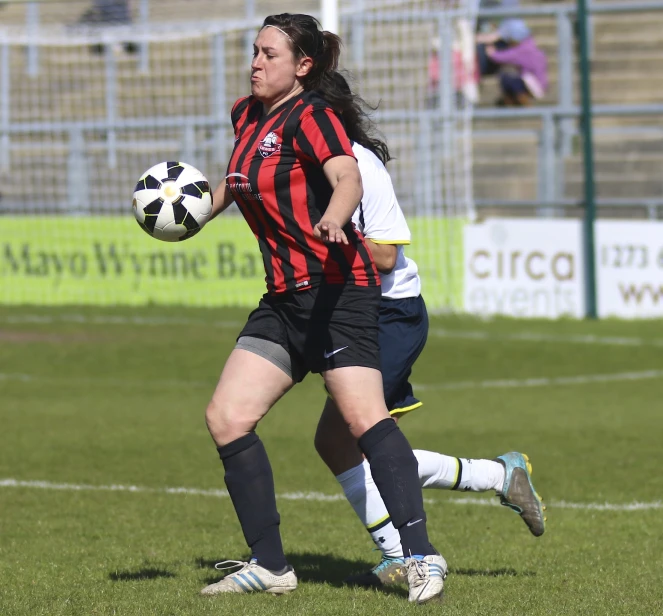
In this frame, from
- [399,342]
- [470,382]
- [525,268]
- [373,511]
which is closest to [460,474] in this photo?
[373,511]

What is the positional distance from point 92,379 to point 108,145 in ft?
25.5

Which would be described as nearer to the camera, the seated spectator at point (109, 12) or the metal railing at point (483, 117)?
the metal railing at point (483, 117)

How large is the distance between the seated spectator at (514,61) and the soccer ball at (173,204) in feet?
56.2

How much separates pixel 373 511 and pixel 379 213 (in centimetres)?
113

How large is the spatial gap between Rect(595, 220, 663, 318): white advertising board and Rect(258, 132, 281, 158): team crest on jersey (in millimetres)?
11293

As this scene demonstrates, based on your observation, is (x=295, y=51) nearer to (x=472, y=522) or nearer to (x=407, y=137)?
(x=472, y=522)

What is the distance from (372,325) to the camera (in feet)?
15.7

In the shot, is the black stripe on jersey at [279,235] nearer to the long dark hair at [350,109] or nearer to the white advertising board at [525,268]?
the long dark hair at [350,109]

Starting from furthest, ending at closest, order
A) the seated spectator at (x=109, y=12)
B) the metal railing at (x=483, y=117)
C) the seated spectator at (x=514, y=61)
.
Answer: the seated spectator at (x=514, y=61), the seated spectator at (x=109, y=12), the metal railing at (x=483, y=117)

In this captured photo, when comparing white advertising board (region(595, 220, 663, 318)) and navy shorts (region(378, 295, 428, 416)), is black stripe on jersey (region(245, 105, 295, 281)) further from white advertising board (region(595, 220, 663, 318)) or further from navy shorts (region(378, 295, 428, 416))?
white advertising board (region(595, 220, 663, 318))

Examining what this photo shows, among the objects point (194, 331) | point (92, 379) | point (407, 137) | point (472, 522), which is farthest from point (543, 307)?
point (472, 522)

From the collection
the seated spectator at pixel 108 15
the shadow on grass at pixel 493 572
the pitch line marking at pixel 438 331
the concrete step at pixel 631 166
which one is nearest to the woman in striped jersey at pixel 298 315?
the shadow on grass at pixel 493 572

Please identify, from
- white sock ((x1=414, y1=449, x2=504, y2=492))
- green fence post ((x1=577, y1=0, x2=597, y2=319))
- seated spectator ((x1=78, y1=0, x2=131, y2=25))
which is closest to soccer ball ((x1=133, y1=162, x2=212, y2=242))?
white sock ((x1=414, y1=449, x2=504, y2=492))

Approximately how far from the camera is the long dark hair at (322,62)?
4875mm
